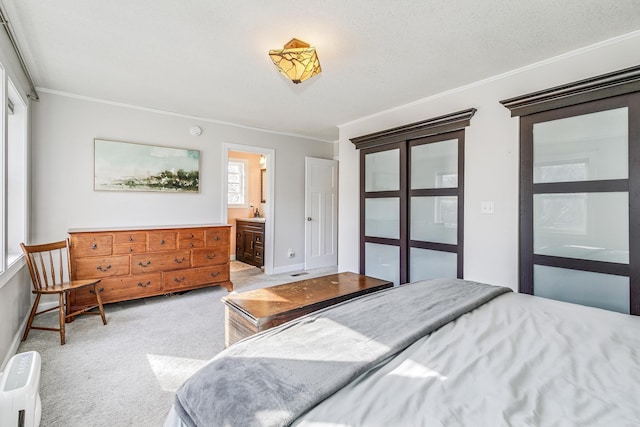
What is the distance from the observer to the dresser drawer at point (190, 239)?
12.1 feet

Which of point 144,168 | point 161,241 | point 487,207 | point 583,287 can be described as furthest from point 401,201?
point 144,168

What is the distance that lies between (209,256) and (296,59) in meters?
2.66

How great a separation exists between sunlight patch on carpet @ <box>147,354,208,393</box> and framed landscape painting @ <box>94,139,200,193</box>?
90.8 inches

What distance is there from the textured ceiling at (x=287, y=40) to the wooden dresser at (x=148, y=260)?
1562mm

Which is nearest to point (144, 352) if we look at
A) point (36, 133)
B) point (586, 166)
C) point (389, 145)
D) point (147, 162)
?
point (147, 162)

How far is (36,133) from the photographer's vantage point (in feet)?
10.7

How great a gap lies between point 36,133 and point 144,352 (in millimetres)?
2673

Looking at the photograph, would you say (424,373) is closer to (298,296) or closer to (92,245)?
(298,296)

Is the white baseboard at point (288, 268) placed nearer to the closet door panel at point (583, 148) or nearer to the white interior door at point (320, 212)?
the white interior door at point (320, 212)

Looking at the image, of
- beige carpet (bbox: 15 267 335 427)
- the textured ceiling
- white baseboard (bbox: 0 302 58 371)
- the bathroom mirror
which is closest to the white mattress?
beige carpet (bbox: 15 267 335 427)

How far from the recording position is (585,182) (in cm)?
247

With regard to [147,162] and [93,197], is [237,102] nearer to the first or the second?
[147,162]

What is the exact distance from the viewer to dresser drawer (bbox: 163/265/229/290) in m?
3.62

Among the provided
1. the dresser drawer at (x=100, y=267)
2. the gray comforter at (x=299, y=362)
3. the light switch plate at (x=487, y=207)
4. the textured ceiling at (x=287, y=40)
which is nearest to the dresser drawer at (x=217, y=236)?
the dresser drawer at (x=100, y=267)
